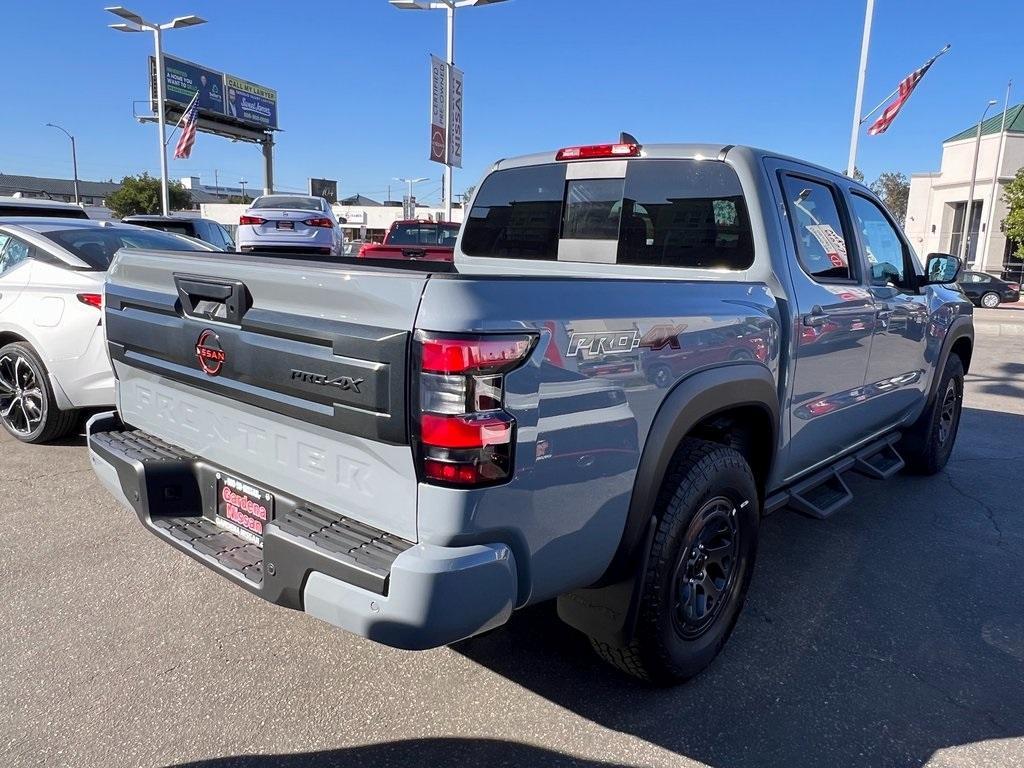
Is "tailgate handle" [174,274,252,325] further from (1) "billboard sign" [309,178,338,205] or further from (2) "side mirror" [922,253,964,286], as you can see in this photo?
(1) "billboard sign" [309,178,338,205]

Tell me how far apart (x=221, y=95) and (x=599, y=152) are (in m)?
53.8

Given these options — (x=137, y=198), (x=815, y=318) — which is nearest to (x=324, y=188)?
(x=137, y=198)

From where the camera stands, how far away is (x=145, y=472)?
2615 millimetres

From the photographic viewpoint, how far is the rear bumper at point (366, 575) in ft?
6.14

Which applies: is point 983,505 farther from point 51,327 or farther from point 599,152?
point 51,327

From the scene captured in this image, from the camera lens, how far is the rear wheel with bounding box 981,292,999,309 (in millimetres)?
26625

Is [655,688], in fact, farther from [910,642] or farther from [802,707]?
[910,642]

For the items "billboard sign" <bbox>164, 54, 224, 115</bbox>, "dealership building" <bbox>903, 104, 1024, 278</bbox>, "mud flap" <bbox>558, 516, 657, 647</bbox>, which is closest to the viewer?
"mud flap" <bbox>558, 516, 657, 647</bbox>

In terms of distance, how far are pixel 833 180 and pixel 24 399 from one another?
549 centimetres

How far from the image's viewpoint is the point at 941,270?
472cm

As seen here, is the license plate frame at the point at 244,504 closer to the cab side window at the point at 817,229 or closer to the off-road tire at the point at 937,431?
the cab side window at the point at 817,229

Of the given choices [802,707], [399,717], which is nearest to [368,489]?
[399,717]

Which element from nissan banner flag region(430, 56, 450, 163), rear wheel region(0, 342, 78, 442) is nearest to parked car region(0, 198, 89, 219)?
rear wheel region(0, 342, 78, 442)

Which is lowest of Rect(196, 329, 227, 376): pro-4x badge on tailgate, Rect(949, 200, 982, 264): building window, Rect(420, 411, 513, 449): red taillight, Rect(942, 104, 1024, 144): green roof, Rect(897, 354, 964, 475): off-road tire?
Rect(897, 354, 964, 475): off-road tire
